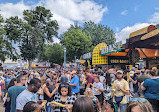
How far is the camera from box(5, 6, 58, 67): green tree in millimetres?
27836

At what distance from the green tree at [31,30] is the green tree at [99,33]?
1060 centimetres

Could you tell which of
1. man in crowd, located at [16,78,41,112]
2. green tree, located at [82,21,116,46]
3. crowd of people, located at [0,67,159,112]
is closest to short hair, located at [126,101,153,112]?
crowd of people, located at [0,67,159,112]

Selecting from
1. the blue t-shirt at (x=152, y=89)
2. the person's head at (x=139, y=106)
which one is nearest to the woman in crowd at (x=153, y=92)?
the blue t-shirt at (x=152, y=89)

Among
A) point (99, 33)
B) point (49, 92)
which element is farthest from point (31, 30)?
point (49, 92)

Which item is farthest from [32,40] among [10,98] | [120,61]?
[10,98]

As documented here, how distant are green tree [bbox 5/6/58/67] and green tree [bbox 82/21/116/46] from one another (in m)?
10.6

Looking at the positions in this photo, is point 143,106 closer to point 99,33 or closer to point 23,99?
point 23,99

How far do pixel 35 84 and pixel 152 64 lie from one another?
1596cm

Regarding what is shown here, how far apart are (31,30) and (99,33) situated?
18.6 meters

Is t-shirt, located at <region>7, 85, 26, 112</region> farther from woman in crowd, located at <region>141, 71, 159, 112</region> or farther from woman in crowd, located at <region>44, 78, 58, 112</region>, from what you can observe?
woman in crowd, located at <region>141, 71, 159, 112</region>

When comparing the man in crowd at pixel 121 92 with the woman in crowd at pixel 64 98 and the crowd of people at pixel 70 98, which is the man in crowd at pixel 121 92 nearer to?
the crowd of people at pixel 70 98

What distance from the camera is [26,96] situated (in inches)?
114

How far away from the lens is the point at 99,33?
38125 millimetres

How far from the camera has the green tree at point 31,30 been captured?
27.8 m
